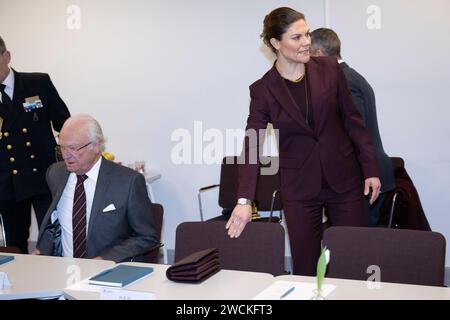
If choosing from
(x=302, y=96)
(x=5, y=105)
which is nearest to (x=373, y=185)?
(x=302, y=96)

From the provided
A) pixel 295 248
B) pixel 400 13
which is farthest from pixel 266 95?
pixel 400 13

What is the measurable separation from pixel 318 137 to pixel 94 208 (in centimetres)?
115

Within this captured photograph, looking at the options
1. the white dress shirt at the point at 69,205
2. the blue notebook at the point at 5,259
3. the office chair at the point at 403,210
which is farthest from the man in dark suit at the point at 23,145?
the office chair at the point at 403,210

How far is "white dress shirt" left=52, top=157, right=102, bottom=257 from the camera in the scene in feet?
10.8

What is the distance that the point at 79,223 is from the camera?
3.23 meters

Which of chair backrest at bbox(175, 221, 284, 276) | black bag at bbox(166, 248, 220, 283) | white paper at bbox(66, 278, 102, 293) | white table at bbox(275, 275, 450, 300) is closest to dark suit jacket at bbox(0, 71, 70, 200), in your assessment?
chair backrest at bbox(175, 221, 284, 276)

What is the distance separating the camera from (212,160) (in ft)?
17.9

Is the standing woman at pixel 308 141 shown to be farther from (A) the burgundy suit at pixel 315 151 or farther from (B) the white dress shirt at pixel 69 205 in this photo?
(B) the white dress shirt at pixel 69 205

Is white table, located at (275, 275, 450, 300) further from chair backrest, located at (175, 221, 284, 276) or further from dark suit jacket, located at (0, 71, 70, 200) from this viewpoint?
dark suit jacket, located at (0, 71, 70, 200)

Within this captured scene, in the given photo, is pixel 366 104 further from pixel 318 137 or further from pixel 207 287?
pixel 207 287

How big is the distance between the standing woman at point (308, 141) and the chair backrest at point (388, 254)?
0.47m

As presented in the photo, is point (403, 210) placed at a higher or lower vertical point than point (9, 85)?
lower

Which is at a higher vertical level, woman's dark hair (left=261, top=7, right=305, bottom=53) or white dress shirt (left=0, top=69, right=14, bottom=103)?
woman's dark hair (left=261, top=7, right=305, bottom=53)

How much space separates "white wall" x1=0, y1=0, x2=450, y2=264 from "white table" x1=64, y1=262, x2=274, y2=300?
2.92m
